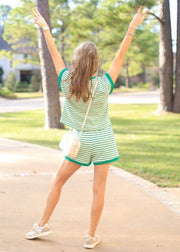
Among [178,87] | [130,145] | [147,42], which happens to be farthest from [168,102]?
[147,42]

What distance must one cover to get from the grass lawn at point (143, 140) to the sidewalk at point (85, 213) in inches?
20.3

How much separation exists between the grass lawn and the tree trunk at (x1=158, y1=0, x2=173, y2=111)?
0.64 metres

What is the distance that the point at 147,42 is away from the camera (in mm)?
35438

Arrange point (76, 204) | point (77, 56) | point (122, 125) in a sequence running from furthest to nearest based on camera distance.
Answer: point (122, 125) → point (76, 204) → point (77, 56)

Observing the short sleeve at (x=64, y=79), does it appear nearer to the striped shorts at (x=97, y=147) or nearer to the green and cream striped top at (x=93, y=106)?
the green and cream striped top at (x=93, y=106)

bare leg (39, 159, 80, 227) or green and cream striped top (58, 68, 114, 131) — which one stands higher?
green and cream striped top (58, 68, 114, 131)

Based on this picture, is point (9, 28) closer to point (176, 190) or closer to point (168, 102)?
point (168, 102)

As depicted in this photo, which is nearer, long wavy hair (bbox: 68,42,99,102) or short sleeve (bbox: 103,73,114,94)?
long wavy hair (bbox: 68,42,99,102)

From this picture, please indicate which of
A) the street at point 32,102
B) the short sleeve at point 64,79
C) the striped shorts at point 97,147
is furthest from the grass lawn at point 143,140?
the street at point 32,102

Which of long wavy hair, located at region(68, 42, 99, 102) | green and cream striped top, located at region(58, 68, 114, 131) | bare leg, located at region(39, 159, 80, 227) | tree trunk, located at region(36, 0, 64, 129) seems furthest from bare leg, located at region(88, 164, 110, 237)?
tree trunk, located at region(36, 0, 64, 129)

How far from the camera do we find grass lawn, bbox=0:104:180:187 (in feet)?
22.5

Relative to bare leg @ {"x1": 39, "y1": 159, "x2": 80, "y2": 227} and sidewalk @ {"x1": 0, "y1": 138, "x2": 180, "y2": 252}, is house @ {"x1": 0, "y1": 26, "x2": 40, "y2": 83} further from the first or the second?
bare leg @ {"x1": 39, "y1": 159, "x2": 80, "y2": 227}

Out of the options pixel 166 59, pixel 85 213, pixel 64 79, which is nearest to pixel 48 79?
pixel 166 59

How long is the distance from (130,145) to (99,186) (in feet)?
20.4
